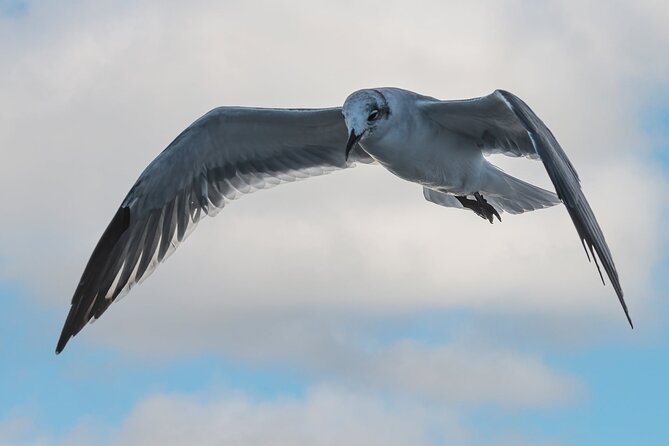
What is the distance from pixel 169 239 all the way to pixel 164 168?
30.2 inches

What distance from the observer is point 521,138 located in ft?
31.2

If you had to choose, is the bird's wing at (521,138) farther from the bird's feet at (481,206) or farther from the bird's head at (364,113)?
the bird's head at (364,113)

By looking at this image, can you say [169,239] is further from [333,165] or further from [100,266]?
[333,165]

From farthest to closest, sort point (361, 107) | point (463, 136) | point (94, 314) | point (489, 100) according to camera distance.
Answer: point (94, 314) < point (463, 136) < point (489, 100) < point (361, 107)

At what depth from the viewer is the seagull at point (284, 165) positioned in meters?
8.84

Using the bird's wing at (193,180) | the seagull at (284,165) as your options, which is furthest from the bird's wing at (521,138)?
the bird's wing at (193,180)

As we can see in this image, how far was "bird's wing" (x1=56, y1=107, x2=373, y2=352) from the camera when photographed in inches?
392

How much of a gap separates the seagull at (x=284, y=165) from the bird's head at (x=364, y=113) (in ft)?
0.32

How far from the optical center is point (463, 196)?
980 cm

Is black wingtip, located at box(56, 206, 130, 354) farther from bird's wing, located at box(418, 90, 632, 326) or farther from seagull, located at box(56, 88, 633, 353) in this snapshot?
bird's wing, located at box(418, 90, 632, 326)

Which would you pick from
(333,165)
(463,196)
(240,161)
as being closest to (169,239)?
(240,161)

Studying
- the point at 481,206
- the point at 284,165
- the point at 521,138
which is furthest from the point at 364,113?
the point at 284,165

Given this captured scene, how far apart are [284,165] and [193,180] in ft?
2.97

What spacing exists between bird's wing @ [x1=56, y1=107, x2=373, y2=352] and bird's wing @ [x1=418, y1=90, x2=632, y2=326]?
1142mm
